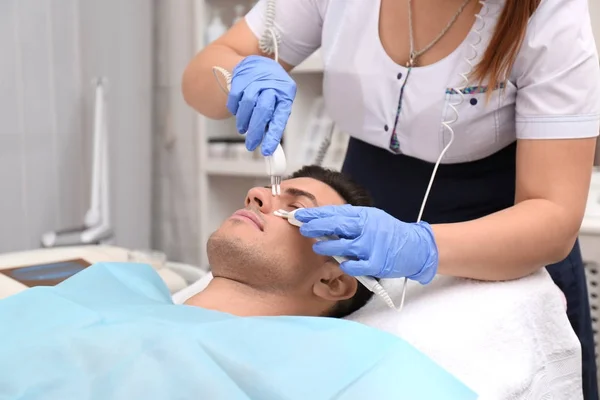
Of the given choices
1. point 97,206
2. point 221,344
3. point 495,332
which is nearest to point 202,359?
point 221,344

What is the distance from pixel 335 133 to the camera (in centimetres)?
227

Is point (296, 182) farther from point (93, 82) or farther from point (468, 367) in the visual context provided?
point (93, 82)

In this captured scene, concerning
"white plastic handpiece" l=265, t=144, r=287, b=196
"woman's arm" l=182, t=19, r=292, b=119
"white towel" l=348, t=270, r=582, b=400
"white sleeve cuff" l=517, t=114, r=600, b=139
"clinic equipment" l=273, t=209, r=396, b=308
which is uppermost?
"woman's arm" l=182, t=19, r=292, b=119

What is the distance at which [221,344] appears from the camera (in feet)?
3.19

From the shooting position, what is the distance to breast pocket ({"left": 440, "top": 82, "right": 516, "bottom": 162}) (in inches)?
49.1

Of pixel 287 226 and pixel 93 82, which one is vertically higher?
pixel 93 82

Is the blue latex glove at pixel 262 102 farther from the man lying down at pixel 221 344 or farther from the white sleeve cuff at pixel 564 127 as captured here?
the white sleeve cuff at pixel 564 127

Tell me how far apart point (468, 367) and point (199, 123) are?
5.45ft

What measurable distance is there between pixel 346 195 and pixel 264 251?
24 cm

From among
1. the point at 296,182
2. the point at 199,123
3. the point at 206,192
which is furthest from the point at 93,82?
the point at 296,182

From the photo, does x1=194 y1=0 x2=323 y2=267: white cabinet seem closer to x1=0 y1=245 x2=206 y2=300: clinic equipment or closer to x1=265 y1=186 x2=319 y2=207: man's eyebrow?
x1=0 y1=245 x2=206 y2=300: clinic equipment

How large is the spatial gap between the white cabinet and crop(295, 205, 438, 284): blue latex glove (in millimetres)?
1217

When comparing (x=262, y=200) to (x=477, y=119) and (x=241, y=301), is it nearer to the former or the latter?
(x=241, y=301)

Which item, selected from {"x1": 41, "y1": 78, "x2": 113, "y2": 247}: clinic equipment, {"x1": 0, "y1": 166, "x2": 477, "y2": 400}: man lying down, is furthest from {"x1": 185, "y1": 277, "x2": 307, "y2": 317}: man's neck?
{"x1": 41, "y1": 78, "x2": 113, "y2": 247}: clinic equipment
